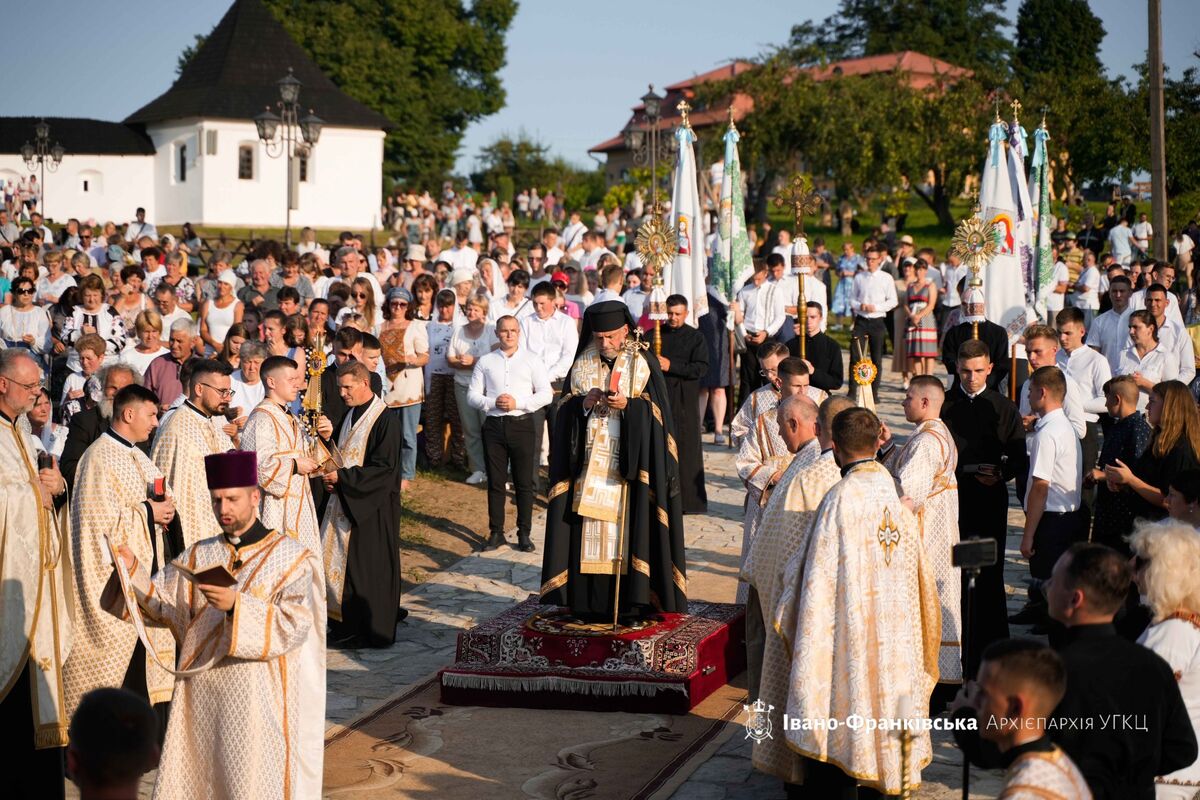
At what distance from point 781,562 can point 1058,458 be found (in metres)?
2.70

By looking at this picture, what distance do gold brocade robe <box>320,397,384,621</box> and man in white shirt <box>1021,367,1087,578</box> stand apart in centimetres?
450

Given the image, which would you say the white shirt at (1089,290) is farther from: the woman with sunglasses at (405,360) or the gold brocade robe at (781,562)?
the gold brocade robe at (781,562)

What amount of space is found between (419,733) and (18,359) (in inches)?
122

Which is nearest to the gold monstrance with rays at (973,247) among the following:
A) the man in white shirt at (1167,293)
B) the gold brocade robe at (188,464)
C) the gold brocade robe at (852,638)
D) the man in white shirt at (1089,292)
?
the man in white shirt at (1167,293)

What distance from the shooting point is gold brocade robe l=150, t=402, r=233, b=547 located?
823cm

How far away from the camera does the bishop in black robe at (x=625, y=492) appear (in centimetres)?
905

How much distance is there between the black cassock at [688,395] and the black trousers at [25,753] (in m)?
7.66

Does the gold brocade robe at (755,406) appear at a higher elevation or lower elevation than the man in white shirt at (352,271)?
lower

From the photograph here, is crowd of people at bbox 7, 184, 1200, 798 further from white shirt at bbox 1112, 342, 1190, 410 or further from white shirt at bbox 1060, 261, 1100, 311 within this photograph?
white shirt at bbox 1060, 261, 1100, 311

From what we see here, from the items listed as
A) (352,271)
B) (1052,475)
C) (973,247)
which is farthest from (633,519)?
(352,271)

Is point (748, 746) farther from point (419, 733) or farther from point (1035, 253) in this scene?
point (1035, 253)

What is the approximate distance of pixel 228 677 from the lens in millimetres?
5902

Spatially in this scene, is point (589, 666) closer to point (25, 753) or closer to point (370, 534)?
point (370, 534)

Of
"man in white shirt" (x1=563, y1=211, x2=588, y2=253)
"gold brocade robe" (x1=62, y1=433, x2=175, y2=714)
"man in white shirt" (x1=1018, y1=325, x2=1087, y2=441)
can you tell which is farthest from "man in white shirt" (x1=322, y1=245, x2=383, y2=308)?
"gold brocade robe" (x1=62, y1=433, x2=175, y2=714)
